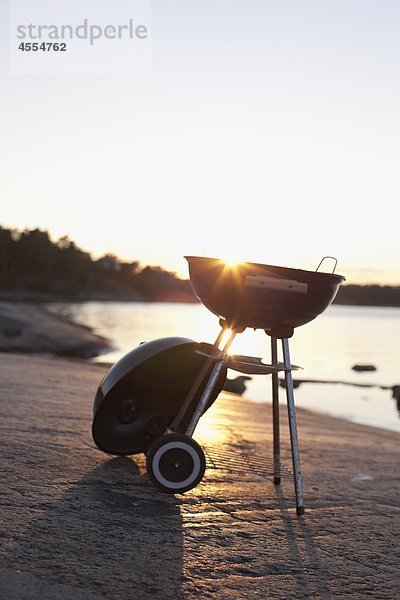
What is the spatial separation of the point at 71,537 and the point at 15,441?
1624 mm

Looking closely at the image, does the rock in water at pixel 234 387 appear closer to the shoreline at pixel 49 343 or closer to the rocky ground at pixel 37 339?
the shoreline at pixel 49 343

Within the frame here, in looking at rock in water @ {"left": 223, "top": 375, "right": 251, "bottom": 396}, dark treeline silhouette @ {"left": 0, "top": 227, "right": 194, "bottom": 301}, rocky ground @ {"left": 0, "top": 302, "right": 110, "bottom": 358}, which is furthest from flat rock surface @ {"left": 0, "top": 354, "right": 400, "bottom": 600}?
dark treeline silhouette @ {"left": 0, "top": 227, "right": 194, "bottom": 301}

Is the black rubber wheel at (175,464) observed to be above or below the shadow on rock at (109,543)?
above

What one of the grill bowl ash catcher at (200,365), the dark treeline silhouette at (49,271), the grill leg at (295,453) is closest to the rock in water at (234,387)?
the grill bowl ash catcher at (200,365)

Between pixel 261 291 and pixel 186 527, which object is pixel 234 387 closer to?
pixel 261 291

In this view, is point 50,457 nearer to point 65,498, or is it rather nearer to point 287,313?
point 65,498

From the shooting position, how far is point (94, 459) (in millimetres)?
4059

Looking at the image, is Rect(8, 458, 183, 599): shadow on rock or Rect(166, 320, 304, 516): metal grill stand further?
Rect(166, 320, 304, 516): metal grill stand

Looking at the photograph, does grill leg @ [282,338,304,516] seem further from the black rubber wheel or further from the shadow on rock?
the shadow on rock

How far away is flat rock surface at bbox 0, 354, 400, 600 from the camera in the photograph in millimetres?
2447

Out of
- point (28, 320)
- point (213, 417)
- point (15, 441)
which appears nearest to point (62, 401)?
point (213, 417)

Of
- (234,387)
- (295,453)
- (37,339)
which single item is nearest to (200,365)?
(295,453)

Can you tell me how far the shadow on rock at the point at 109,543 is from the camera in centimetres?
238

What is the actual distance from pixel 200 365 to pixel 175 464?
30.3 inches
